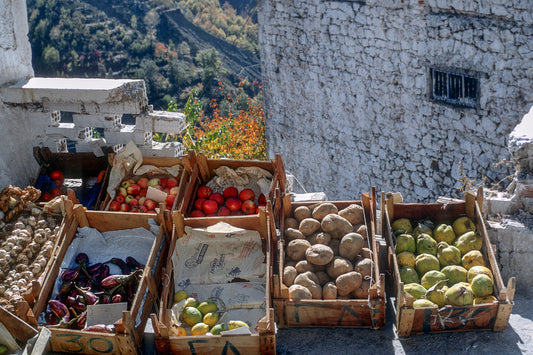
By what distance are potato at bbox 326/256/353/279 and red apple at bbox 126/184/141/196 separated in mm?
2455

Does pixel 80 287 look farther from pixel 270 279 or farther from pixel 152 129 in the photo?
pixel 152 129

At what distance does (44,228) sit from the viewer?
236 inches

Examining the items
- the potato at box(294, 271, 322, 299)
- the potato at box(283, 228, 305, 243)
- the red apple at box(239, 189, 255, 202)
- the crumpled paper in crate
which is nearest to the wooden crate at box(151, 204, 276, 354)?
the potato at box(294, 271, 322, 299)

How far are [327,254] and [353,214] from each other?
1.97ft

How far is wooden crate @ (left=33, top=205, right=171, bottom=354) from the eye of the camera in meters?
4.70

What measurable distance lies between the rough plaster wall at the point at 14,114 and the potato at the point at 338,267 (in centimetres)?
384

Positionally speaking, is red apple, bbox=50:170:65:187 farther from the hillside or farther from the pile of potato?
the hillside

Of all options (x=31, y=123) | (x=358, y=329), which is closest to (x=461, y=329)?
(x=358, y=329)

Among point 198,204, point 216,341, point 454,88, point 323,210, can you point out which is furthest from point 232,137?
point 216,341

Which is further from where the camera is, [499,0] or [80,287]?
[499,0]

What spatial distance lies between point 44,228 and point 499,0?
19.0 feet

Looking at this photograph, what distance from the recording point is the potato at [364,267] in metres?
5.07

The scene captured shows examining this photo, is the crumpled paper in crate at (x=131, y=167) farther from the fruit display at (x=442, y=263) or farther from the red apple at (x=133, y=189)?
the fruit display at (x=442, y=263)

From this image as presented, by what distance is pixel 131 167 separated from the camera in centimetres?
676
